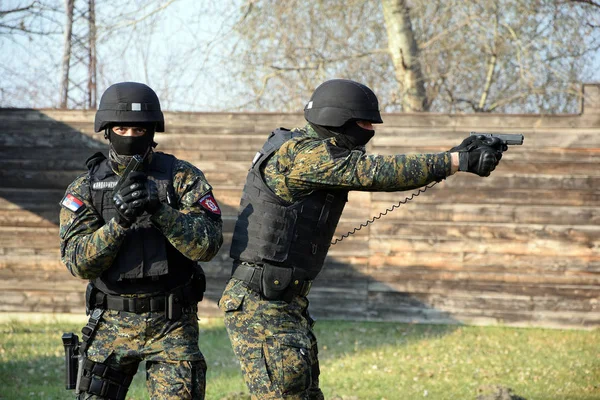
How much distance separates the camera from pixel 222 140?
966cm

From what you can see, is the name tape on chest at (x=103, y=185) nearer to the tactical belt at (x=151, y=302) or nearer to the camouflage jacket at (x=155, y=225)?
the camouflage jacket at (x=155, y=225)

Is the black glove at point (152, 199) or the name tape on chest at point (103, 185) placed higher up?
the name tape on chest at point (103, 185)

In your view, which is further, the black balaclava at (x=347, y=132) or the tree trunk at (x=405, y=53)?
the tree trunk at (x=405, y=53)

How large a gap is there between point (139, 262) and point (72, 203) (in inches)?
18.7

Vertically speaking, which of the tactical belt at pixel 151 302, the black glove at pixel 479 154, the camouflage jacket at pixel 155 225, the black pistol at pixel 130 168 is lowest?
the tactical belt at pixel 151 302

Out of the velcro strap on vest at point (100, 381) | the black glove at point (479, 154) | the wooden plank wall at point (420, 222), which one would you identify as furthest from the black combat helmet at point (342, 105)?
the wooden plank wall at point (420, 222)

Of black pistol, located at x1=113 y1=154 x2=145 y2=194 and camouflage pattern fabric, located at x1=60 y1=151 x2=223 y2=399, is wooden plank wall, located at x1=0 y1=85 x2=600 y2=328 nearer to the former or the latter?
camouflage pattern fabric, located at x1=60 y1=151 x2=223 y2=399

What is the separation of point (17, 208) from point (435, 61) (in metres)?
7.40

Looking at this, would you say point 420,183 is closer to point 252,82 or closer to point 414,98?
point 414,98

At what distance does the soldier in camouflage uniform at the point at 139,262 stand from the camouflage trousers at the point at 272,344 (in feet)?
0.78

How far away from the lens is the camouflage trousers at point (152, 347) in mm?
4066

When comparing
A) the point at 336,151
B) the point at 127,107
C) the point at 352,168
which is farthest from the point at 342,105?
the point at 127,107

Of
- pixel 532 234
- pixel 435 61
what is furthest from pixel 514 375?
pixel 435 61

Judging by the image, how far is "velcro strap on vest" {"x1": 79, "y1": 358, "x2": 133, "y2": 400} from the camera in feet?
13.5
